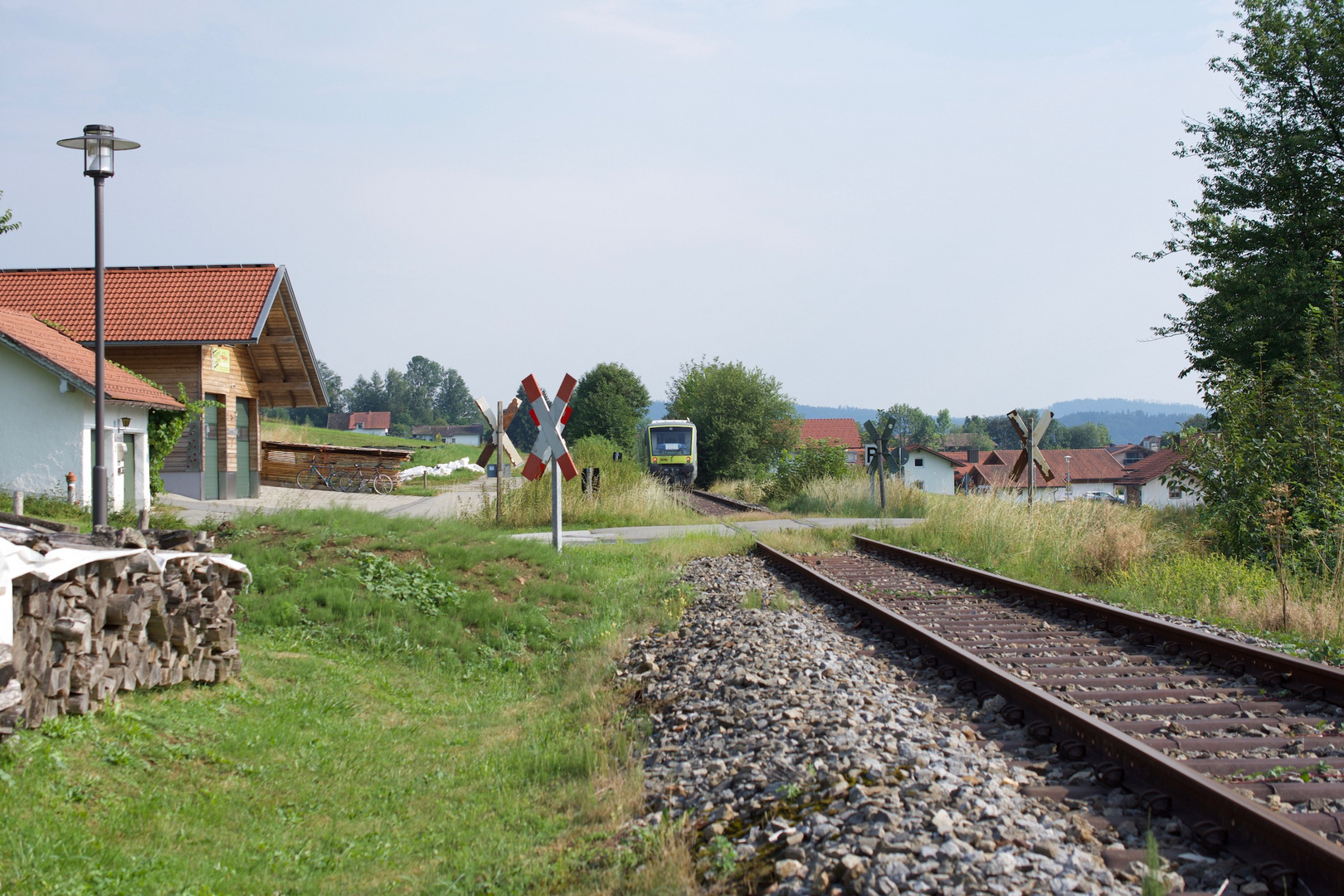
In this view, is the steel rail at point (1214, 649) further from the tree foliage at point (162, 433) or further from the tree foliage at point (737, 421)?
the tree foliage at point (737, 421)

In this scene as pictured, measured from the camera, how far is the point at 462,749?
583cm

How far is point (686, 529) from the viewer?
62.2 feet

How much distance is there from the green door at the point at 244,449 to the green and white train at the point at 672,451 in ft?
52.3

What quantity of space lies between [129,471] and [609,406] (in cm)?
4648

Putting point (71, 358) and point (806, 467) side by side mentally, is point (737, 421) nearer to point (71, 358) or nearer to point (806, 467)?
point (806, 467)

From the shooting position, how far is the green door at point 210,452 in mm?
24141

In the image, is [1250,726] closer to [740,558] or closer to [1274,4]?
[740,558]

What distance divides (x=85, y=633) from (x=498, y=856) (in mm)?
2623

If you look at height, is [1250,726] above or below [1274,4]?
below

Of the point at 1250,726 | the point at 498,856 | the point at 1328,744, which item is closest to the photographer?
the point at 498,856

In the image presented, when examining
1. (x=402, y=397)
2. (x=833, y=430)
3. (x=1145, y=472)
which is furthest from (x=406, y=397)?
(x=1145, y=472)

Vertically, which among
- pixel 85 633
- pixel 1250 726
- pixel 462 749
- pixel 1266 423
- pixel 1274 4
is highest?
pixel 1274 4

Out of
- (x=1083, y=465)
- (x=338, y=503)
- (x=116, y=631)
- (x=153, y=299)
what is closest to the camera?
(x=116, y=631)

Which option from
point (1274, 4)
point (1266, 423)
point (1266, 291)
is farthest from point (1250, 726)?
point (1274, 4)
